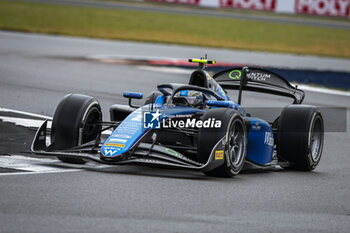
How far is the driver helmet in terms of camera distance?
8984 millimetres

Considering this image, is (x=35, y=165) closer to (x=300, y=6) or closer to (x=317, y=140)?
(x=317, y=140)

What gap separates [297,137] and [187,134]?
1456mm

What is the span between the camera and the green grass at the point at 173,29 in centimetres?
2973

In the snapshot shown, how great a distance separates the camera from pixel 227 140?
26.6ft

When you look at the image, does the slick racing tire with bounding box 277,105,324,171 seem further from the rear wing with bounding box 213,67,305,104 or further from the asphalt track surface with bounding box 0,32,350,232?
the rear wing with bounding box 213,67,305,104

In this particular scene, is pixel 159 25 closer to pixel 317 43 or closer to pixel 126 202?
pixel 317 43

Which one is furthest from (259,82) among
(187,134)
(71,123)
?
(71,123)

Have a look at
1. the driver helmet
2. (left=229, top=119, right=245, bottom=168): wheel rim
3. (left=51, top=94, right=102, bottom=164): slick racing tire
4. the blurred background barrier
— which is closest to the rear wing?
the driver helmet

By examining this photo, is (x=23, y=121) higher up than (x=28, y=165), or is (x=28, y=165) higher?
(x=23, y=121)

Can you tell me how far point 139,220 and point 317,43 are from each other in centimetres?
2782

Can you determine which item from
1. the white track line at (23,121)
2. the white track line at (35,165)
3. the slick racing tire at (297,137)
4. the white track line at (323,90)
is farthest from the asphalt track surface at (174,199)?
the white track line at (323,90)

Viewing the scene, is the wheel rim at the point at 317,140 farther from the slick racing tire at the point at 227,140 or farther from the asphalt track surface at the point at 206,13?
the asphalt track surface at the point at 206,13

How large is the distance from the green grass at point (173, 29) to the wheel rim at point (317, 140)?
61.9 ft

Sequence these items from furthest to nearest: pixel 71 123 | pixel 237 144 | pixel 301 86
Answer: pixel 301 86 → pixel 237 144 → pixel 71 123
